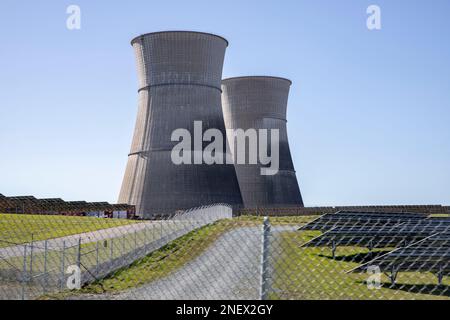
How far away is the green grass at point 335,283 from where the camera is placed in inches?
323

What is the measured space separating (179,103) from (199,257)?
61.1 ft

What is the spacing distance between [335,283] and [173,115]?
21.5 m

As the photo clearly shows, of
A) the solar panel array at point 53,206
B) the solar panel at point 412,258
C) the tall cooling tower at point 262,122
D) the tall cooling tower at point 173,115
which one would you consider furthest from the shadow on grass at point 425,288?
the tall cooling tower at point 262,122

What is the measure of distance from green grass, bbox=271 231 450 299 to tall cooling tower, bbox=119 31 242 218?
1702 cm

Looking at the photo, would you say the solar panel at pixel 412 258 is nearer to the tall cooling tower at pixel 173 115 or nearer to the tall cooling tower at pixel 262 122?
the tall cooling tower at pixel 173 115

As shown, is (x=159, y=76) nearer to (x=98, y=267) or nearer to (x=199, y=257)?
(x=199, y=257)

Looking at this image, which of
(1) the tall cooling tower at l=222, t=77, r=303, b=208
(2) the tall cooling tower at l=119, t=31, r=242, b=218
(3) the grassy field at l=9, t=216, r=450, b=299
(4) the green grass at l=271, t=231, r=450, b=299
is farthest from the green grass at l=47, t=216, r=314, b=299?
(1) the tall cooling tower at l=222, t=77, r=303, b=208

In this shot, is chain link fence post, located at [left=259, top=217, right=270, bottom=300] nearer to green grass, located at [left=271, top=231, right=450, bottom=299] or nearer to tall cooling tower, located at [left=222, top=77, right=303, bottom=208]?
green grass, located at [left=271, top=231, right=450, bottom=299]

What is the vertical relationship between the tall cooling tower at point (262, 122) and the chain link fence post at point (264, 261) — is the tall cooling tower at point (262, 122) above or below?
above

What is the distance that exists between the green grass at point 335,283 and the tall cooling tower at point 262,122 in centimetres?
2494

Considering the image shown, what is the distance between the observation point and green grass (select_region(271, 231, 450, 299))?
8195 mm

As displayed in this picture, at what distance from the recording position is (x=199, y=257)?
1210cm

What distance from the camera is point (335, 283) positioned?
9406mm
